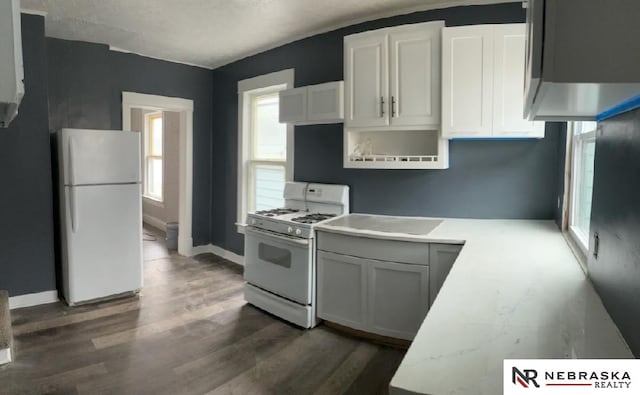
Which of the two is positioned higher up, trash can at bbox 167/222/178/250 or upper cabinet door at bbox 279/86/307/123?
upper cabinet door at bbox 279/86/307/123

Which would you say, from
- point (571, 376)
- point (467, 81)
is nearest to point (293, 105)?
point (467, 81)

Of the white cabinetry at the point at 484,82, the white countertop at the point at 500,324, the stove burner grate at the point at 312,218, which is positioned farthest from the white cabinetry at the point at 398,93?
the white countertop at the point at 500,324

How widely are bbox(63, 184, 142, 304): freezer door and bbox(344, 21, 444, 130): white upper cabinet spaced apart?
225 cm

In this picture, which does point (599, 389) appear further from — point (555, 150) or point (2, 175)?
point (2, 175)

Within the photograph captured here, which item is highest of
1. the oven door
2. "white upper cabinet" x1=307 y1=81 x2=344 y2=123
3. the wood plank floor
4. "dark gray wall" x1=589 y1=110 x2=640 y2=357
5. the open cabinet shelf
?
"white upper cabinet" x1=307 y1=81 x2=344 y2=123

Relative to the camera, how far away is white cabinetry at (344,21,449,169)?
9.50 feet

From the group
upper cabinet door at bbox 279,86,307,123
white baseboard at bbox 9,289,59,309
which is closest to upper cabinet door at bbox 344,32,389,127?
upper cabinet door at bbox 279,86,307,123

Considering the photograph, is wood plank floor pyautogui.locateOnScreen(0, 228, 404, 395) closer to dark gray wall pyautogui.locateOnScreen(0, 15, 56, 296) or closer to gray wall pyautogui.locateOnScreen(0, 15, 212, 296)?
dark gray wall pyautogui.locateOnScreen(0, 15, 56, 296)

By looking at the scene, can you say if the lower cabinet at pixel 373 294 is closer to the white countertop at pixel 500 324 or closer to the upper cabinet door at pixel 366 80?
the white countertop at pixel 500 324

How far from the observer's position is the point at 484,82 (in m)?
2.72

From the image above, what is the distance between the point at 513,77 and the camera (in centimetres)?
267

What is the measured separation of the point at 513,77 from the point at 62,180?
369 cm

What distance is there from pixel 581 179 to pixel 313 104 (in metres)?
2.06

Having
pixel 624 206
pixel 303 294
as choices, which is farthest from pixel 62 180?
pixel 624 206
